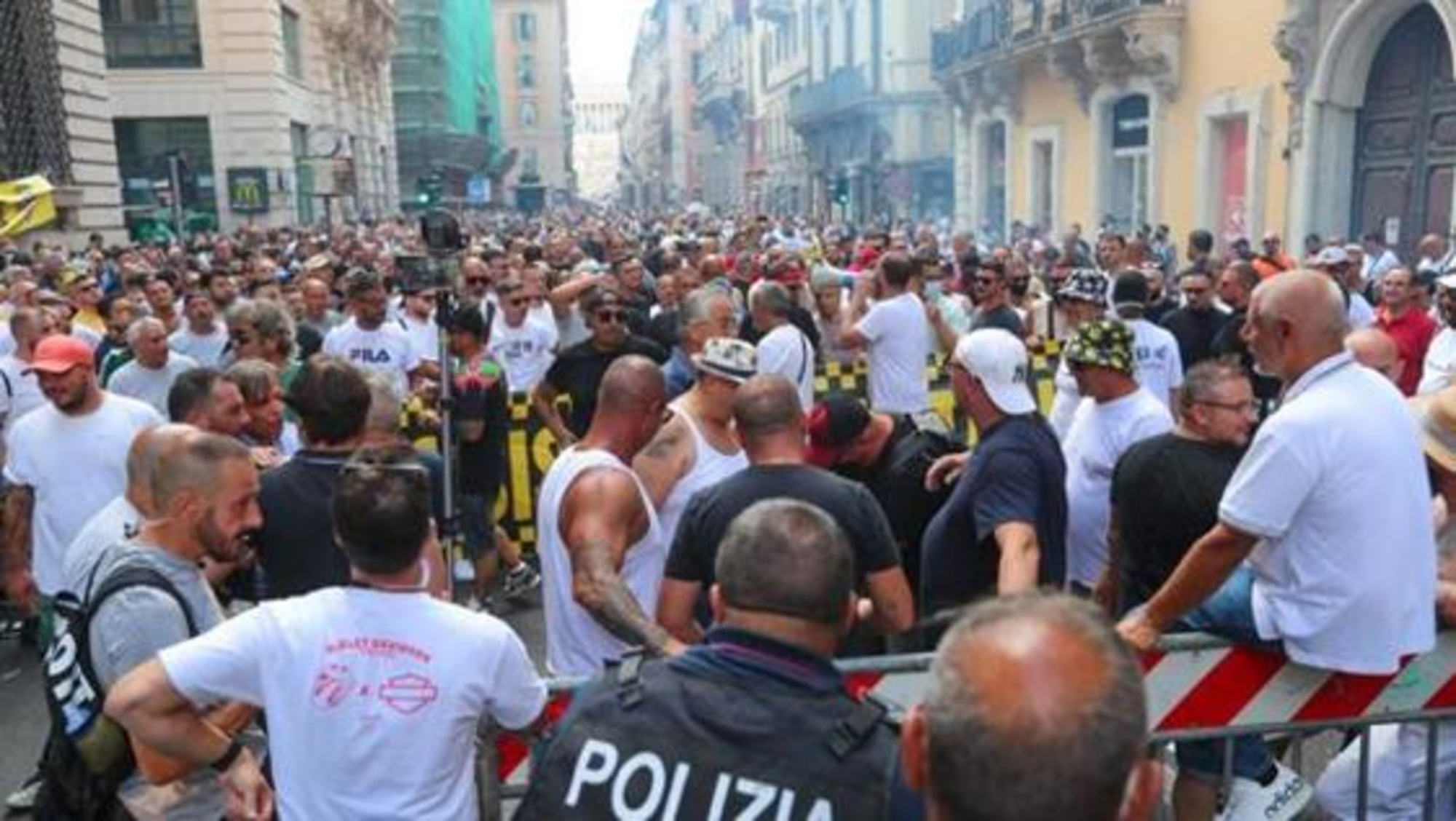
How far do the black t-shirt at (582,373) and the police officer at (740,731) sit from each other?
Answer: 4.75 m

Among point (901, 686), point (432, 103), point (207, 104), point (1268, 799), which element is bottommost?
point (1268, 799)

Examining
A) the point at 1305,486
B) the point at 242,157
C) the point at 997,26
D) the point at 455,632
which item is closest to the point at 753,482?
the point at 455,632

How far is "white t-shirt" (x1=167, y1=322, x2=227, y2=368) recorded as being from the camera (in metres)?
7.88

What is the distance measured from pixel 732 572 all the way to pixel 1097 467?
284cm

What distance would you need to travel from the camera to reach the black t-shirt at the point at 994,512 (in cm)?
374

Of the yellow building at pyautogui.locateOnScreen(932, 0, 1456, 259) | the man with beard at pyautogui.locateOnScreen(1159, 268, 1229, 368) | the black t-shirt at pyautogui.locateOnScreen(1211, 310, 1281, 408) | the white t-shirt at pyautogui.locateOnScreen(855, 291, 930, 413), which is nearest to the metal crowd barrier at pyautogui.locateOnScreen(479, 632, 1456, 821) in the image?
the white t-shirt at pyautogui.locateOnScreen(855, 291, 930, 413)

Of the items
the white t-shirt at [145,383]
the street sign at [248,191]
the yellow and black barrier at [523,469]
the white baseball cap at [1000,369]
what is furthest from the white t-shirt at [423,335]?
the street sign at [248,191]

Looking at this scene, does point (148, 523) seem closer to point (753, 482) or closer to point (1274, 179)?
point (753, 482)

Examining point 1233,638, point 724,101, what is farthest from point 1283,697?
point 724,101

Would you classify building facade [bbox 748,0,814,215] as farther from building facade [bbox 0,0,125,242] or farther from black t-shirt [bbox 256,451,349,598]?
black t-shirt [bbox 256,451,349,598]

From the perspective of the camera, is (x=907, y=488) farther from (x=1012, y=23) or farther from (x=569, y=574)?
(x=1012, y=23)

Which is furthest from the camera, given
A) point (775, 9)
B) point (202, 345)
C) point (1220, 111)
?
point (775, 9)

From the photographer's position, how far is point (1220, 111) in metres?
20.2

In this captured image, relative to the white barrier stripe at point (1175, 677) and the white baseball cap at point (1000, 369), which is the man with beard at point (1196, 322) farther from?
the white barrier stripe at point (1175, 677)
